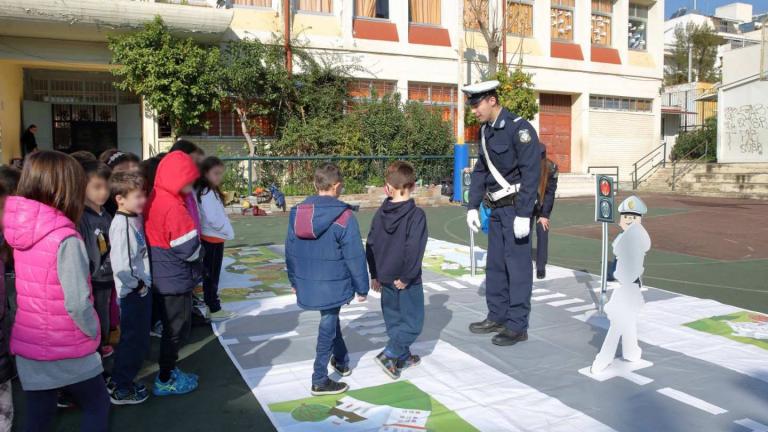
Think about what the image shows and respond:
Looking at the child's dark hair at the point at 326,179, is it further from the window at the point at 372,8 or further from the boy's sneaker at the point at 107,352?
the window at the point at 372,8

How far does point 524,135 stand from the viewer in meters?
5.23

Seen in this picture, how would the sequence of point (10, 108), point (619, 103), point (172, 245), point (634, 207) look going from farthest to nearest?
point (619, 103)
point (10, 108)
point (634, 207)
point (172, 245)

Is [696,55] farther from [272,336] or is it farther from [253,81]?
[272,336]

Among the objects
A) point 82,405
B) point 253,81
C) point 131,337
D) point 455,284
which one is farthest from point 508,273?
point 253,81

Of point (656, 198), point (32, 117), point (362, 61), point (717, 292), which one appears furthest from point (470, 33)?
point (717, 292)

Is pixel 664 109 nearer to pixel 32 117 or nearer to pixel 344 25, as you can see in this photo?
pixel 344 25

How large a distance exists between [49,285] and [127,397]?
57.5 inches

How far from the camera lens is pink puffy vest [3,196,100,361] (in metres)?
2.83

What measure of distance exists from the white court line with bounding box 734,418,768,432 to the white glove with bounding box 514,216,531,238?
78.0 inches

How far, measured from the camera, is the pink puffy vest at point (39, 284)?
2.83 metres

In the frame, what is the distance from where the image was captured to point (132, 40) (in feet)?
54.1

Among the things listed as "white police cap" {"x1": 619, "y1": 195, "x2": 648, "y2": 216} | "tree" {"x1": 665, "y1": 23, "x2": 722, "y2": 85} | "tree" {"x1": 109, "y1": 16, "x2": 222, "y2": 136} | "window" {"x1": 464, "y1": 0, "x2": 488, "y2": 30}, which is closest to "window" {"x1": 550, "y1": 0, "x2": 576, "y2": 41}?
"window" {"x1": 464, "y1": 0, "x2": 488, "y2": 30}

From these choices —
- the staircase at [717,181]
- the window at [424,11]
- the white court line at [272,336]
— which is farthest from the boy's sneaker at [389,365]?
the staircase at [717,181]

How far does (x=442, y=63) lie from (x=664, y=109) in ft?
49.1
